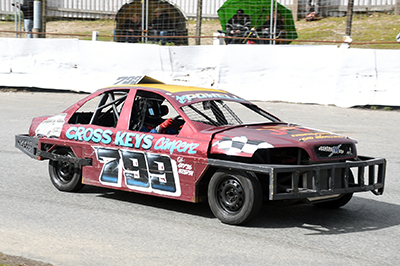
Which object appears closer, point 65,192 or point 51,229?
point 51,229

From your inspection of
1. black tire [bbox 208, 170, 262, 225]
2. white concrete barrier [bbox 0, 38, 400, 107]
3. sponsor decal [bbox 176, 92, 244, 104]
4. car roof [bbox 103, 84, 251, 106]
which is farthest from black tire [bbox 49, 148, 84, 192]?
white concrete barrier [bbox 0, 38, 400, 107]

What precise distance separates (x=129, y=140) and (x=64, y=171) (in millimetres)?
1340

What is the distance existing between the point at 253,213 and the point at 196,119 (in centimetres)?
131

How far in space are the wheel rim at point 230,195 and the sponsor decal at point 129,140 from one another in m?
0.46

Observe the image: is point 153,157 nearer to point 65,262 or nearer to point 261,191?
point 261,191

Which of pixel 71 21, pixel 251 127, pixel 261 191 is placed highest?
pixel 71 21

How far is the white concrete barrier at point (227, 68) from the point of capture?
46.3 feet

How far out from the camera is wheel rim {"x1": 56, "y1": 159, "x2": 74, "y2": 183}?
22.8 ft

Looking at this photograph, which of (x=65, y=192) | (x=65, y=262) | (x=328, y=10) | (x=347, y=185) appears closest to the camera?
(x=65, y=262)

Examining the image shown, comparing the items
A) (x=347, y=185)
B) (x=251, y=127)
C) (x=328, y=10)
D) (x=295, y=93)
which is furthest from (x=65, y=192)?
(x=328, y=10)

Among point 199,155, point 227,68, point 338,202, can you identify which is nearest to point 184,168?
point 199,155

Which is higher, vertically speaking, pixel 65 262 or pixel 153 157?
pixel 153 157

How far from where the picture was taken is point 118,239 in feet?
16.7

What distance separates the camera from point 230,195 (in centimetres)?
554
